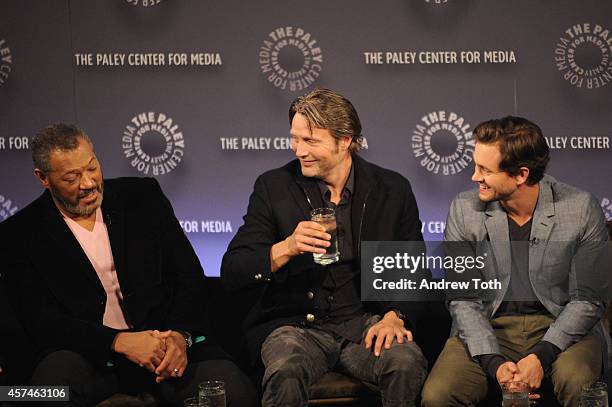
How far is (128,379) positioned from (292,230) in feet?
3.21

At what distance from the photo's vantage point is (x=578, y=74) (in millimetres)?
5145

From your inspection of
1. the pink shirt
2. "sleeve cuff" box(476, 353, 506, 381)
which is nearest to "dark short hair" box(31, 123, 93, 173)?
the pink shirt

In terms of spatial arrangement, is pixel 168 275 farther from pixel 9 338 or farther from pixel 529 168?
pixel 529 168

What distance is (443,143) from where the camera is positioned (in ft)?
17.3

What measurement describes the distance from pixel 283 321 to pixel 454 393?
2.76ft

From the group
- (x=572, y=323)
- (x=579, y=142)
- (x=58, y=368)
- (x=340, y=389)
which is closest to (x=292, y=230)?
(x=340, y=389)

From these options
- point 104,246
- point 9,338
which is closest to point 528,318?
point 104,246

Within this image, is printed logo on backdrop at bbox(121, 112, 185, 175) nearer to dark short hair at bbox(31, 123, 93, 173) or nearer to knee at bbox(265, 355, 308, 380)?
dark short hair at bbox(31, 123, 93, 173)

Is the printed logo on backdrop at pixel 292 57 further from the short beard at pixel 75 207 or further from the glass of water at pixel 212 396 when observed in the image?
the glass of water at pixel 212 396

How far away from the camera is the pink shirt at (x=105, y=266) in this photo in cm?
402

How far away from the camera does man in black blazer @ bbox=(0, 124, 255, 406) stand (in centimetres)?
379

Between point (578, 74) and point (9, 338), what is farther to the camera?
point (578, 74)

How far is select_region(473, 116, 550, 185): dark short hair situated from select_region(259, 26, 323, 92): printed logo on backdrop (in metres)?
1.56

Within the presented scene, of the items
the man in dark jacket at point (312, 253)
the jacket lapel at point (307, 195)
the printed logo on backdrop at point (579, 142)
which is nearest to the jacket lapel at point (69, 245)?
the man in dark jacket at point (312, 253)
